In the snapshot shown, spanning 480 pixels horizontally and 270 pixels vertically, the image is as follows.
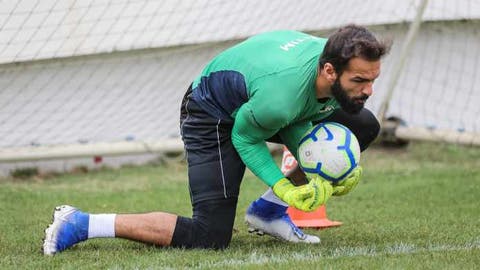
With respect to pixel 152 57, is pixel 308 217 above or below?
below

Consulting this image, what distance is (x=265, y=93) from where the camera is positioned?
4609 mm

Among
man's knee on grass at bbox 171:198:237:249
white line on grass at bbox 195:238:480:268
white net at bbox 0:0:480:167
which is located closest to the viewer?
white line on grass at bbox 195:238:480:268

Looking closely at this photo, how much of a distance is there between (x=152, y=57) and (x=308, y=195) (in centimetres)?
379

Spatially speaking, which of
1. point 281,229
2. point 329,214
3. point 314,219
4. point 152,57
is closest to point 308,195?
point 281,229

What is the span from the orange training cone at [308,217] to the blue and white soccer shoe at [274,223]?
488 millimetres

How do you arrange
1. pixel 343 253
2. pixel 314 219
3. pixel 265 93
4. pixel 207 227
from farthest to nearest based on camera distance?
pixel 314 219, pixel 207 227, pixel 343 253, pixel 265 93

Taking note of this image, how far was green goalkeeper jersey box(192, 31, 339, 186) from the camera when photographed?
4.62 meters

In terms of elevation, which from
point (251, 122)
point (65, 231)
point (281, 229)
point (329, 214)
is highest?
point (251, 122)

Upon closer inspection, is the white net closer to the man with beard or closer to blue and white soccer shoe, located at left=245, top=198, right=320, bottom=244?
the man with beard

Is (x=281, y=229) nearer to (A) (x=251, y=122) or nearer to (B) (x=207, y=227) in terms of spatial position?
(B) (x=207, y=227)

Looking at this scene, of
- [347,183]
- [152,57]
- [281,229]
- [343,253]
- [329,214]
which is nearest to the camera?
[343,253]

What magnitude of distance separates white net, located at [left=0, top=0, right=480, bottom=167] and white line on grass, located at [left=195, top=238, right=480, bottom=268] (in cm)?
281

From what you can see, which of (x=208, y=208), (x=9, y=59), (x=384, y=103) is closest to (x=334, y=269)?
(x=208, y=208)

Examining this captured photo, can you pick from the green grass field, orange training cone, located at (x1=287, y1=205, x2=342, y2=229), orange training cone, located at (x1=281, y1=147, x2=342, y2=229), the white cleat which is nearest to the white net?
the green grass field
